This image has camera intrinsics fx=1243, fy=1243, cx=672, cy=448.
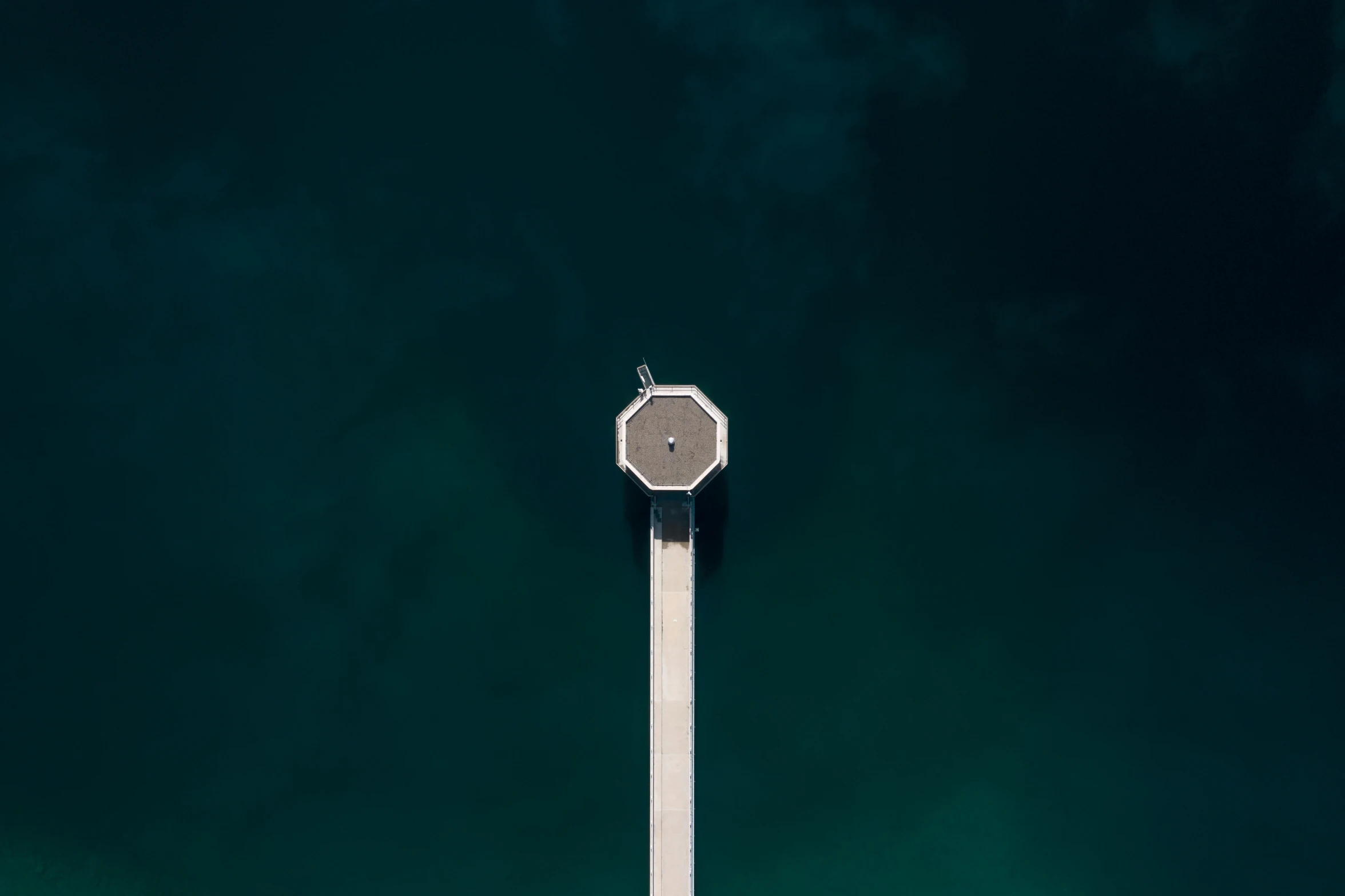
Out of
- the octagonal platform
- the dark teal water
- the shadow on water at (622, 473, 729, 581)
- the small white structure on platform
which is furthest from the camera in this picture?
the shadow on water at (622, 473, 729, 581)

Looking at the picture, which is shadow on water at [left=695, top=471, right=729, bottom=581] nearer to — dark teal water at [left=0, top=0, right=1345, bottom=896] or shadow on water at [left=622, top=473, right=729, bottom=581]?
shadow on water at [left=622, top=473, right=729, bottom=581]

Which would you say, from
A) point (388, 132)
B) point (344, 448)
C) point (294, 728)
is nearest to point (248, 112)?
point (388, 132)

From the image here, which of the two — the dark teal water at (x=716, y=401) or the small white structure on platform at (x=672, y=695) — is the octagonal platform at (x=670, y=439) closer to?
the small white structure on platform at (x=672, y=695)

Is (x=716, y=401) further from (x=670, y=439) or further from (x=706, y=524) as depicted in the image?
(x=706, y=524)

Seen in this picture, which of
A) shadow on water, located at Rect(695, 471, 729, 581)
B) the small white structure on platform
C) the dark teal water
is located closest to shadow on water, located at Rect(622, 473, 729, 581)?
shadow on water, located at Rect(695, 471, 729, 581)

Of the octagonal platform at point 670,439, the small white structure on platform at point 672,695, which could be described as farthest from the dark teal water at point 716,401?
the octagonal platform at point 670,439

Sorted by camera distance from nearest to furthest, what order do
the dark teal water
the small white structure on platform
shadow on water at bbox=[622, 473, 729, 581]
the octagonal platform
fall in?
the octagonal platform
the small white structure on platform
the dark teal water
shadow on water at bbox=[622, 473, 729, 581]
